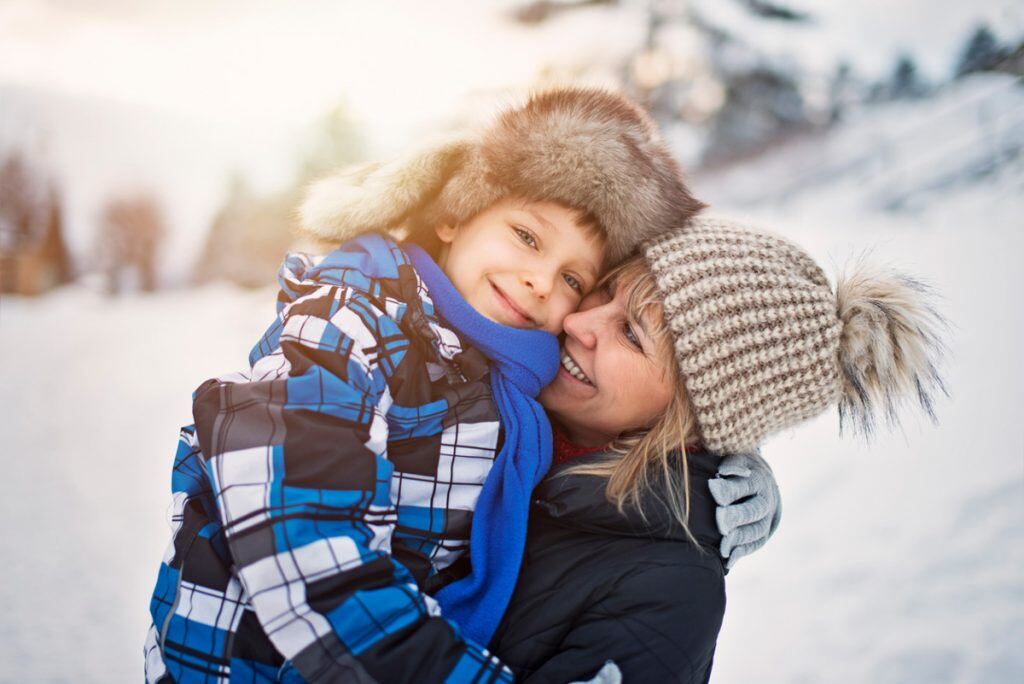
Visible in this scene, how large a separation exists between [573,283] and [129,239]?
12.6 ft

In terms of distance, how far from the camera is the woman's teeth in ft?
5.09

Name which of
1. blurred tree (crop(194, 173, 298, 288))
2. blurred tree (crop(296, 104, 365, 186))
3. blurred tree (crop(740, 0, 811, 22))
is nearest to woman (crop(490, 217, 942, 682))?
blurred tree (crop(194, 173, 298, 288))

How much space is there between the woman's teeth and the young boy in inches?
3.2

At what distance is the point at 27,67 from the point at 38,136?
37 cm

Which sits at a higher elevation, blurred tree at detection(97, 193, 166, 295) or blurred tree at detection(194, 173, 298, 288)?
blurred tree at detection(194, 173, 298, 288)

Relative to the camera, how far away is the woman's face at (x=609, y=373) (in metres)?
1.46

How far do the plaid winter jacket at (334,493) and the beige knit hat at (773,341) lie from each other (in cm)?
46

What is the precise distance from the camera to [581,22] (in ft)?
17.9

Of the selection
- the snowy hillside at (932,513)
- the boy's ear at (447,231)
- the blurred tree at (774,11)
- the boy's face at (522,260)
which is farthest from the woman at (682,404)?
the blurred tree at (774,11)

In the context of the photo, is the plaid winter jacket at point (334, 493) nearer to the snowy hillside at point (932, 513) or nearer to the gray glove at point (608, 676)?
the gray glove at point (608, 676)

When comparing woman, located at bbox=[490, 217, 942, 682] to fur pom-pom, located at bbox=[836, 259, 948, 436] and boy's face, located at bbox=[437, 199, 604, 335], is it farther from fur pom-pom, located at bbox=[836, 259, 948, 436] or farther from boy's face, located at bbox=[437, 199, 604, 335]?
boy's face, located at bbox=[437, 199, 604, 335]

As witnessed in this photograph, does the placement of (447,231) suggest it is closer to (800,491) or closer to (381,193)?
(381,193)

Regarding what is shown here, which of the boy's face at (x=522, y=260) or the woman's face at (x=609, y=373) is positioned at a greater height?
the boy's face at (x=522, y=260)

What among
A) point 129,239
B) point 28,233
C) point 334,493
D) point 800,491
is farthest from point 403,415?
point 129,239
